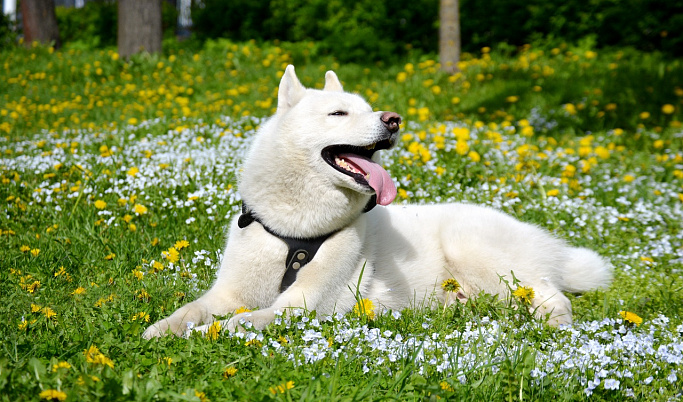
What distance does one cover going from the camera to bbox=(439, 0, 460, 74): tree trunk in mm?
10898

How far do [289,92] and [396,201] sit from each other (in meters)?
1.94

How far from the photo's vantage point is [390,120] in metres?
3.30

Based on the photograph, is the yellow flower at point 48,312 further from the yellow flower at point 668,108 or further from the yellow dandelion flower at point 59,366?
the yellow flower at point 668,108

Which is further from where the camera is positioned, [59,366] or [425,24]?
[425,24]

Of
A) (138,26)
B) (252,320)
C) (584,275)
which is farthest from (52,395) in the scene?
(138,26)

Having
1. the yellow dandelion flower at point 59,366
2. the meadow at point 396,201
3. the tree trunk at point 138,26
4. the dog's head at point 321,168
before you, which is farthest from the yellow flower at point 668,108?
the tree trunk at point 138,26

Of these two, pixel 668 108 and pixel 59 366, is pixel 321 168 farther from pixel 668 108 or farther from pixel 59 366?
pixel 668 108

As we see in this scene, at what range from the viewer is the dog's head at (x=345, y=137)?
3273mm

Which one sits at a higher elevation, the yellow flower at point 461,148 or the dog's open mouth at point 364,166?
the dog's open mouth at point 364,166

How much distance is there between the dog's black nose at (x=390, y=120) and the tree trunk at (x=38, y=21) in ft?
50.1

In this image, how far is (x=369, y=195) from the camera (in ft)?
11.1

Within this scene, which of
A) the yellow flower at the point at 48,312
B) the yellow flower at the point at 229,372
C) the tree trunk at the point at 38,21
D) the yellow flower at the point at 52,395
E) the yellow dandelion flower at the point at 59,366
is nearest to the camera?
the yellow flower at the point at 52,395

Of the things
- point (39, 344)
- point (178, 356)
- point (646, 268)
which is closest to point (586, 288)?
point (646, 268)

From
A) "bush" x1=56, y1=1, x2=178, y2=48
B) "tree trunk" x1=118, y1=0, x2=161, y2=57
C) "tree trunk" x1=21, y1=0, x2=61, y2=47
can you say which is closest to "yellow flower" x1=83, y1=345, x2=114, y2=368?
"tree trunk" x1=118, y1=0, x2=161, y2=57
